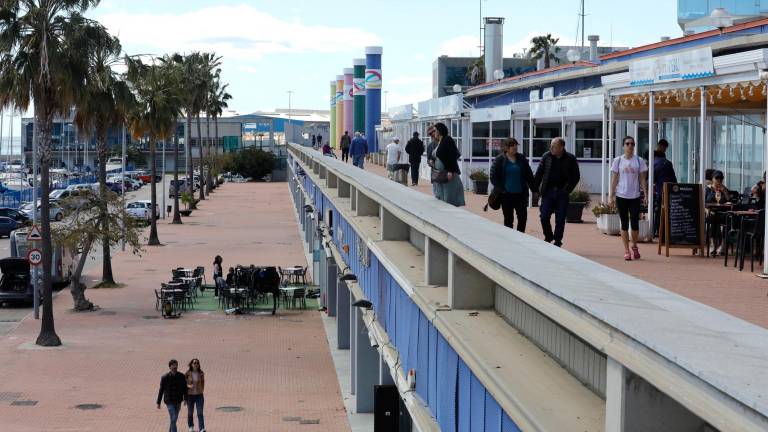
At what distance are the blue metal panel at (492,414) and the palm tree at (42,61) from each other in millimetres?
25116

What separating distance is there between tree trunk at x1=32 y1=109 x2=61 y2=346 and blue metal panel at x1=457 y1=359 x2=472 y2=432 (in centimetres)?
2322

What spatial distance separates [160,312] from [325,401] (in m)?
13.5

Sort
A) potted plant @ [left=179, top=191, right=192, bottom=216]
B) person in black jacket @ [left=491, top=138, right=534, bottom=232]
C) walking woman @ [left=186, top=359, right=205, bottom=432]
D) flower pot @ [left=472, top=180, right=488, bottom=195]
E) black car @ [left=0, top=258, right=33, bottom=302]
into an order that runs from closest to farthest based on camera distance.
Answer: person in black jacket @ [left=491, top=138, right=534, bottom=232] < walking woman @ [left=186, top=359, right=205, bottom=432] < flower pot @ [left=472, top=180, right=488, bottom=195] < black car @ [left=0, top=258, right=33, bottom=302] < potted plant @ [left=179, top=191, right=192, bottom=216]

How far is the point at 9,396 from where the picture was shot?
2297 cm

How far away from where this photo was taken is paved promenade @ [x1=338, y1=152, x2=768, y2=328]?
9062mm

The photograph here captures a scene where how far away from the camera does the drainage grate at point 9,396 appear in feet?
74.4

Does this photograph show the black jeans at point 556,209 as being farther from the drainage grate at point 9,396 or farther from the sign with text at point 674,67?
the drainage grate at point 9,396

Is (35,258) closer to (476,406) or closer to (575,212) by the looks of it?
(575,212)

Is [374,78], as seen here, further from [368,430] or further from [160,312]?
[368,430]

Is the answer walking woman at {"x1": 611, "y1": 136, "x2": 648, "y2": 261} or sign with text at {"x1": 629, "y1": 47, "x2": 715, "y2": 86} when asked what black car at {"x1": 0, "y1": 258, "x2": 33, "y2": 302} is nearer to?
sign with text at {"x1": 629, "y1": 47, "x2": 715, "y2": 86}

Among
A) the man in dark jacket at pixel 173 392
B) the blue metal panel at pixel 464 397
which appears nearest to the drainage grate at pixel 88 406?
A: the man in dark jacket at pixel 173 392

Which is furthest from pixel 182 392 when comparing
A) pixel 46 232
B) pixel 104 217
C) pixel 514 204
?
pixel 104 217

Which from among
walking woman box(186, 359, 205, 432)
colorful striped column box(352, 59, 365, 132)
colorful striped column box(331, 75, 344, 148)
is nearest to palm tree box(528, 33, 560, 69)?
colorful striped column box(331, 75, 344, 148)

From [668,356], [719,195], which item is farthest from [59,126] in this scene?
[668,356]
